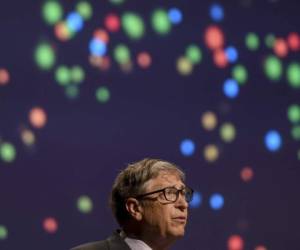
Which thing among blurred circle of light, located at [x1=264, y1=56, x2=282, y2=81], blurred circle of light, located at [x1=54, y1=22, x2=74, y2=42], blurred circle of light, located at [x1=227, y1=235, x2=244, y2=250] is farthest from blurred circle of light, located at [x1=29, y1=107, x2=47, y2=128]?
blurred circle of light, located at [x1=264, y1=56, x2=282, y2=81]

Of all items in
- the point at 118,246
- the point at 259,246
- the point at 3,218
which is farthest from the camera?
the point at 259,246

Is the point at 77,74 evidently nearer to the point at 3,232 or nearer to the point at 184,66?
the point at 184,66

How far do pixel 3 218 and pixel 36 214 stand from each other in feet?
0.34

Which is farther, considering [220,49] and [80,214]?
[220,49]

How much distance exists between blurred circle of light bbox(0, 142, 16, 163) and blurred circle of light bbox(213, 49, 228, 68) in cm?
83

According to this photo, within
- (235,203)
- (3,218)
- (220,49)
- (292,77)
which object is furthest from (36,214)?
(292,77)

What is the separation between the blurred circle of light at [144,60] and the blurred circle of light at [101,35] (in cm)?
13

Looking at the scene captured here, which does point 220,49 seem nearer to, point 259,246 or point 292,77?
point 292,77

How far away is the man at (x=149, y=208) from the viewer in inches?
77.5

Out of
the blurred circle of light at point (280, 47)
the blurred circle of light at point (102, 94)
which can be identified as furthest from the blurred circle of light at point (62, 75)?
the blurred circle of light at point (280, 47)

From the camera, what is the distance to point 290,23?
111 inches

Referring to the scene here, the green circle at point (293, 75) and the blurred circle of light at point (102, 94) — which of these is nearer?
the blurred circle of light at point (102, 94)

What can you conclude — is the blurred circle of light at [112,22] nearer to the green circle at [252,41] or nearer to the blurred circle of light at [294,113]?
the green circle at [252,41]

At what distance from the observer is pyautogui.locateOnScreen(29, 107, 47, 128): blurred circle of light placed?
2320 mm
